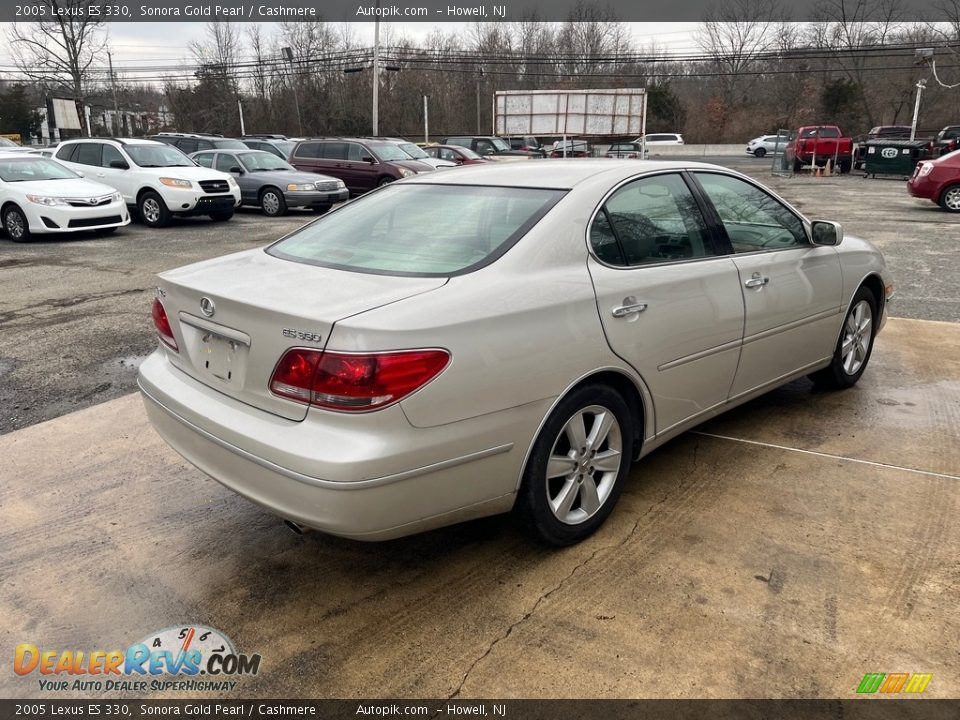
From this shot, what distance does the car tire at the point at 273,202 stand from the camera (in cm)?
1595

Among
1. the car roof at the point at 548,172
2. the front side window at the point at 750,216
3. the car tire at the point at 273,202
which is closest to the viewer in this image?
the car roof at the point at 548,172

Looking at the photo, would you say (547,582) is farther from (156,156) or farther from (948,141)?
(948,141)

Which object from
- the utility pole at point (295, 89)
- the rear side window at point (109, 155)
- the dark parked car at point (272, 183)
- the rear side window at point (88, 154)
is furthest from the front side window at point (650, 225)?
the utility pole at point (295, 89)

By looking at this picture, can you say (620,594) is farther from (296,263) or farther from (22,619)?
(22,619)

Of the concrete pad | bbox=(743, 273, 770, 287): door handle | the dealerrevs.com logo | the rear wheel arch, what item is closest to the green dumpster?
the concrete pad

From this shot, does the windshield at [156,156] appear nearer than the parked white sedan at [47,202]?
No

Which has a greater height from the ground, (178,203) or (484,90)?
(484,90)

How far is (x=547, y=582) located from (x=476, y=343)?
101 cm

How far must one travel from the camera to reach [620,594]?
2.63 metres

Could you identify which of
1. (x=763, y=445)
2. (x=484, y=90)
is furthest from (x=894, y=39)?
(x=763, y=445)

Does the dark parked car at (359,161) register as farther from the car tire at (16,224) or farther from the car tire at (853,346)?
the car tire at (853,346)

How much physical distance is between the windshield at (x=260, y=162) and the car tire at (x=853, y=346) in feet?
48.1

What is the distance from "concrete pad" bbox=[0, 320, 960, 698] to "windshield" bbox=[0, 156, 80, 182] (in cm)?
1031

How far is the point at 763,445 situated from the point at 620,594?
168 cm
